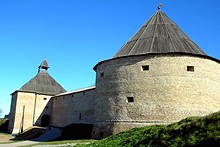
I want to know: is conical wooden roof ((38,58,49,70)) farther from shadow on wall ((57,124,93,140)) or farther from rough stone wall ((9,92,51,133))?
shadow on wall ((57,124,93,140))

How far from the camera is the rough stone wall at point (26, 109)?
1032 inches

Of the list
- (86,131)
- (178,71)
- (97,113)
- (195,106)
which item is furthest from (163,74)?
(86,131)

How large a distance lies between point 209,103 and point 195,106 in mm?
968

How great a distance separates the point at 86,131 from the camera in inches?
706

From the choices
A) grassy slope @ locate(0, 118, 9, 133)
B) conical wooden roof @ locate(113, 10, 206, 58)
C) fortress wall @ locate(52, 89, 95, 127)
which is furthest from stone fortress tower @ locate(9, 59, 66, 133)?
conical wooden roof @ locate(113, 10, 206, 58)

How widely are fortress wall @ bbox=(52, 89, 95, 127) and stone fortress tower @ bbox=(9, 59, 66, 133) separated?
125 centimetres

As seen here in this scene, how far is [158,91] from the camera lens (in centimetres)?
1315

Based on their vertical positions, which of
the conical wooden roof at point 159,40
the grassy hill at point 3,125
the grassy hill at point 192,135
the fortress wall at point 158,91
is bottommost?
the grassy hill at point 3,125

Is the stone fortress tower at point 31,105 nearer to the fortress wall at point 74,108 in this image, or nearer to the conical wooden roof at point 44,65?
the fortress wall at point 74,108

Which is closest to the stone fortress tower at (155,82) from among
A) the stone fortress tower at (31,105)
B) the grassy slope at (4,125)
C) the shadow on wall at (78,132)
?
the shadow on wall at (78,132)

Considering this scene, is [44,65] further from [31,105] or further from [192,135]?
[192,135]

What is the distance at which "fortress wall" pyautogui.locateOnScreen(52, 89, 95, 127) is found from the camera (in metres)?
19.9

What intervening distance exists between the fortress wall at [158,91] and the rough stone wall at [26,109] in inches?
578

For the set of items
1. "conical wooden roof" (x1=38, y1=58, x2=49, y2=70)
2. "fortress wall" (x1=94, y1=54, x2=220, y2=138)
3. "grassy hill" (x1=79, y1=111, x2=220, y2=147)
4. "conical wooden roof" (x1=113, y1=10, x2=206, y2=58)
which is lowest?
"grassy hill" (x1=79, y1=111, x2=220, y2=147)
